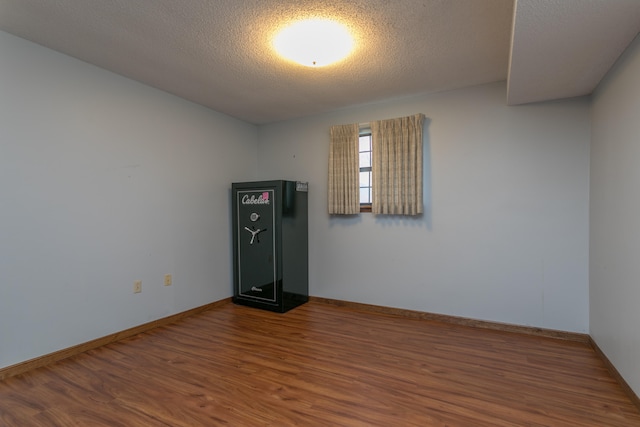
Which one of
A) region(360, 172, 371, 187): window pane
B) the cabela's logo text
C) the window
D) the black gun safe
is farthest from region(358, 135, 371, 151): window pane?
the cabela's logo text

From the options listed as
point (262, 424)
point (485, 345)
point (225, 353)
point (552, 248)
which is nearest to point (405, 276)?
point (485, 345)

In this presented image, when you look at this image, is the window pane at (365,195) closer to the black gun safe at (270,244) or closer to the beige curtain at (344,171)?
the beige curtain at (344,171)

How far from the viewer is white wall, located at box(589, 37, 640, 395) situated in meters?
1.82

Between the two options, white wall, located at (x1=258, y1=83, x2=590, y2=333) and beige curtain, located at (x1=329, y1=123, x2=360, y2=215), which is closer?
white wall, located at (x1=258, y1=83, x2=590, y2=333)

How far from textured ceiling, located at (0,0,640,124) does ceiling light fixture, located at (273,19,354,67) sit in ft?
0.24

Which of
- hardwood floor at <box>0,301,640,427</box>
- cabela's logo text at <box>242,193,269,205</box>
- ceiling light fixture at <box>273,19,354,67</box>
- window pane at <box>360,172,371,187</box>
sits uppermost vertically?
ceiling light fixture at <box>273,19,354,67</box>

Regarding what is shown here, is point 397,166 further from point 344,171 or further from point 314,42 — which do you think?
point 314,42

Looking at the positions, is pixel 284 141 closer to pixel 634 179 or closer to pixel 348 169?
pixel 348 169

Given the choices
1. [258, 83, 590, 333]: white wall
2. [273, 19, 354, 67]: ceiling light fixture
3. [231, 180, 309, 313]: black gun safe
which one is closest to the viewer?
[273, 19, 354, 67]: ceiling light fixture

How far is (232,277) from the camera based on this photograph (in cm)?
408

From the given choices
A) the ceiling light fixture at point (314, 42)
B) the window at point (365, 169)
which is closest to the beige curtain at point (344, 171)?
the window at point (365, 169)

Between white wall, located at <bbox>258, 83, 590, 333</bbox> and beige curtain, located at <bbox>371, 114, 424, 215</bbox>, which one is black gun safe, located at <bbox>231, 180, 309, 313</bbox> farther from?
beige curtain, located at <bbox>371, 114, 424, 215</bbox>

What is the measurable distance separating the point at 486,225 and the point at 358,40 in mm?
2085

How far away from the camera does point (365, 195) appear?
371cm
